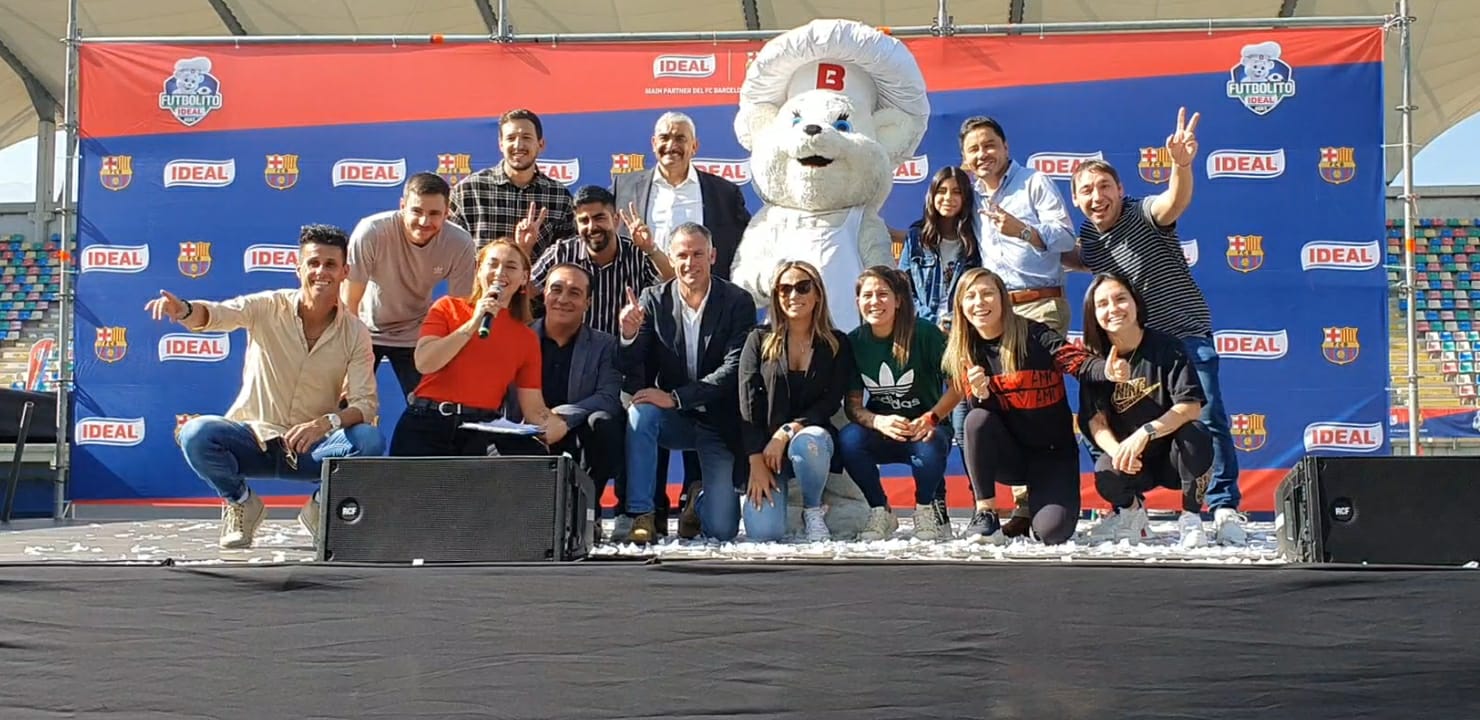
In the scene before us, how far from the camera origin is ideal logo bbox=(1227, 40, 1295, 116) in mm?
5270

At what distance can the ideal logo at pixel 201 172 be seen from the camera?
5523 millimetres

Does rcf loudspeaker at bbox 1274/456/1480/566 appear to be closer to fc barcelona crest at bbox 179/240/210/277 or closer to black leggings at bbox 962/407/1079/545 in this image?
black leggings at bbox 962/407/1079/545

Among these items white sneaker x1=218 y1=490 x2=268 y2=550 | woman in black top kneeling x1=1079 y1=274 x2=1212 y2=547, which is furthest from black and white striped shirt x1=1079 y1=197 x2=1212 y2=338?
white sneaker x1=218 y1=490 x2=268 y2=550

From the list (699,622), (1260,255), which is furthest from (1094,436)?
(1260,255)

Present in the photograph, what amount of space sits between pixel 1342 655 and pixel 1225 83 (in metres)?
3.70

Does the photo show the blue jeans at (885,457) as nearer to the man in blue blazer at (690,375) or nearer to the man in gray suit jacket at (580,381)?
the man in blue blazer at (690,375)

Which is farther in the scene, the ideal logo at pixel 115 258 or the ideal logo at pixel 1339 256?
the ideal logo at pixel 115 258

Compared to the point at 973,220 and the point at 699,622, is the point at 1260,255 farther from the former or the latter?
the point at 699,622

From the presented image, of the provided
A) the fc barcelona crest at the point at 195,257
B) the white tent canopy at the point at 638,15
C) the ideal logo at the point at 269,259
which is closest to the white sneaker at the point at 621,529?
the ideal logo at the point at 269,259

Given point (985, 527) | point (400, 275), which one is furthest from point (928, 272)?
point (400, 275)

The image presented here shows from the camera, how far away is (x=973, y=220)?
13.8 feet

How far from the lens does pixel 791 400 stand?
12.0ft

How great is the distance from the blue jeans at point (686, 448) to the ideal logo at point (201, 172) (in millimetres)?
2854

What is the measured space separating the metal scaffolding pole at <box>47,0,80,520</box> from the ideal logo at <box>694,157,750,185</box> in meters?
2.73
